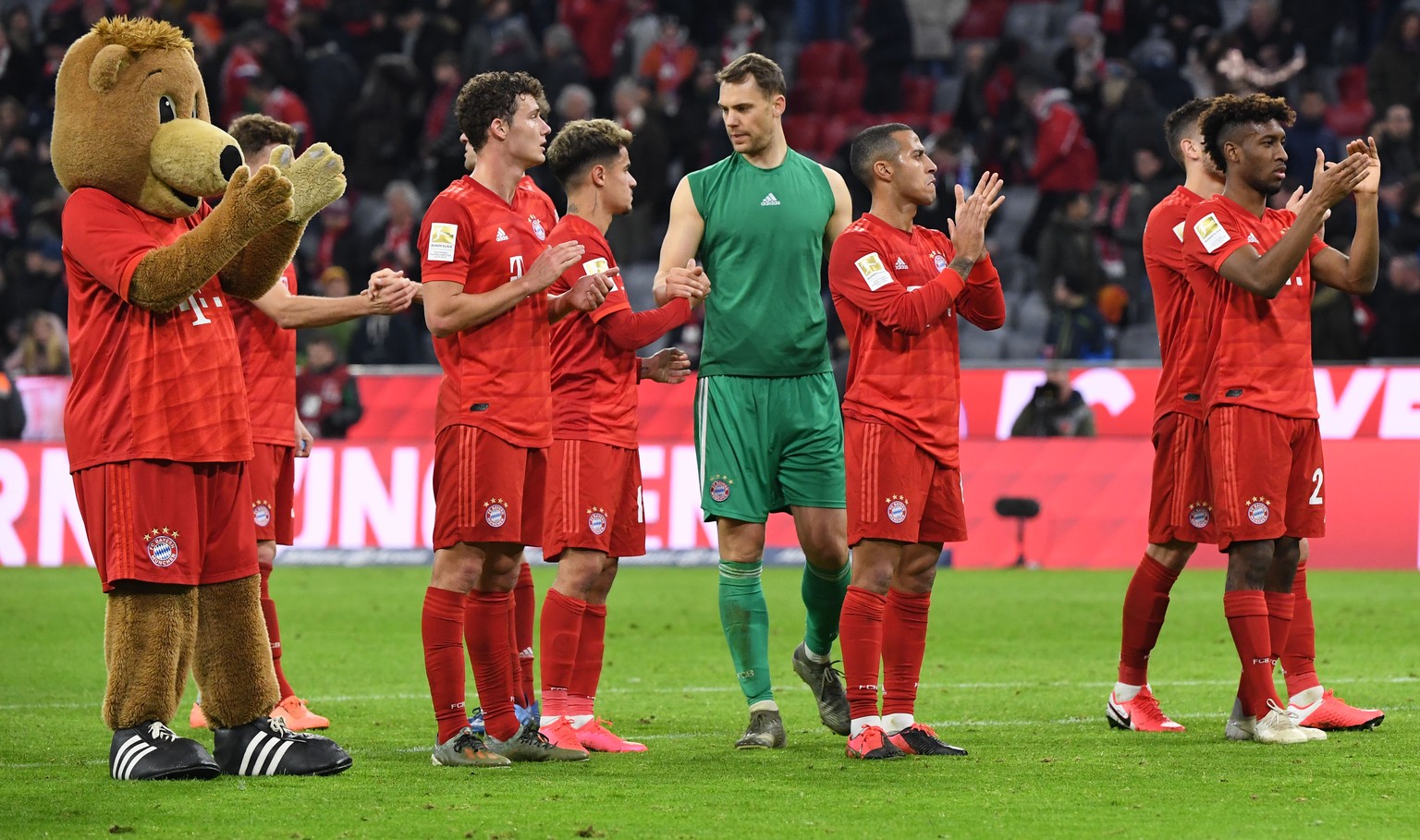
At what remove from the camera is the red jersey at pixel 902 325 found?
632 cm

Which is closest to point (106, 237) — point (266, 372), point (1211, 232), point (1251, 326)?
point (266, 372)

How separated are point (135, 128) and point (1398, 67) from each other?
14.7 metres

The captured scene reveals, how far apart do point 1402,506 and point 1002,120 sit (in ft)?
22.5

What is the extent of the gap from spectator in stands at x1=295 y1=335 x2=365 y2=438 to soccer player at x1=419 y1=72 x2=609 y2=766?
871 centimetres

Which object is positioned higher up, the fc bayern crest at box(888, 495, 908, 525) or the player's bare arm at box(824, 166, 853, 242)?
the player's bare arm at box(824, 166, 853, 242)

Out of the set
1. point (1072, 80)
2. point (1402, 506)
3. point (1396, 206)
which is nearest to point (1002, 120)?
point (1072, 80)

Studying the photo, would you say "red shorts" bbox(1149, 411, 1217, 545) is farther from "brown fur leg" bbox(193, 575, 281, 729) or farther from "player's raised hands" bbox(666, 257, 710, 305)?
"brown fur leg" bbox(193, 575, 281, 729)

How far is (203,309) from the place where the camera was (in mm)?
5867

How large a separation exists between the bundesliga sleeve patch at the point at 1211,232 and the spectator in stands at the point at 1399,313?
32.0 ft

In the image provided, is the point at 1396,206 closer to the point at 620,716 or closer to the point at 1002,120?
the point at 1002,120

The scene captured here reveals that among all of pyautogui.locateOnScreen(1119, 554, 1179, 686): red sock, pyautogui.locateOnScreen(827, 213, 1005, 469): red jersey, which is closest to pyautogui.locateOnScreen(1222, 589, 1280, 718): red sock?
pyautogui.locateOnScreen(1119, 554, 1179, 686): red sock

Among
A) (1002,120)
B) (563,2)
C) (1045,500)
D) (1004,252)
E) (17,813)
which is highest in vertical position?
(563,2)

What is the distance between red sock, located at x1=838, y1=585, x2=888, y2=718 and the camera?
6309 mm

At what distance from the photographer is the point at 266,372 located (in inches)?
294
